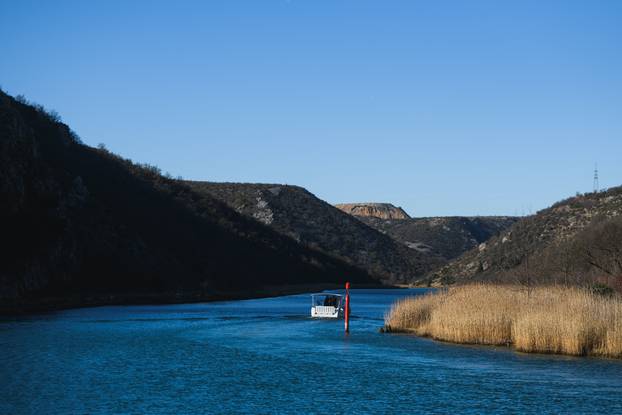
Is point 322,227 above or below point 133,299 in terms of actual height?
above

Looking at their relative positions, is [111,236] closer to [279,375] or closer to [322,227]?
[279,375]

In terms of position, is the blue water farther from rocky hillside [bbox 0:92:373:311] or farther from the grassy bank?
rocky hillside [bbox 0:92:373:311]

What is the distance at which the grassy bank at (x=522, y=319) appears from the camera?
1211 inches

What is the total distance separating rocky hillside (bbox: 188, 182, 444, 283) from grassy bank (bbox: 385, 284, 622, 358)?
366 feet

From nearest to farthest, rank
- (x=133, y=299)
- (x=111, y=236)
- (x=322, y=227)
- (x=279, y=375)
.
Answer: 1. (x=279, y=375)
2. (x=133, y=299)
3. (x=111, y=236)
4. (x=322, y=227)

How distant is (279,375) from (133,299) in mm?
51152

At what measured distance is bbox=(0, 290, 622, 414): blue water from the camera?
71.3 feet

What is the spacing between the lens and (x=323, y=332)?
45.4m

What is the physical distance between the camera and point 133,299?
75875 mm

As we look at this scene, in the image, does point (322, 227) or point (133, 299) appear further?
point (322, 227)

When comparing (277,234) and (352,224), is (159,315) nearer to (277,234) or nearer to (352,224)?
(277,234)

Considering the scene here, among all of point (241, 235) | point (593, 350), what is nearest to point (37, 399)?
point (593, 350)

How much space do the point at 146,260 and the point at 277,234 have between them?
56.6 meters

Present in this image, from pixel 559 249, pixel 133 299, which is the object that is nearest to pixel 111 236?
pixel 133 299
